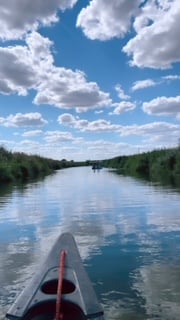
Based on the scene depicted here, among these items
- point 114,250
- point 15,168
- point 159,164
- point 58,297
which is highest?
point 159,164

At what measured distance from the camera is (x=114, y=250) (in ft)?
30.4

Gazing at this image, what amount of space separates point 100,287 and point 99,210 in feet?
31.5

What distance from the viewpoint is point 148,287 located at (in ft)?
21.5

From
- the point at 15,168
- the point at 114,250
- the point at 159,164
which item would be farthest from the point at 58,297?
the point at 159,164

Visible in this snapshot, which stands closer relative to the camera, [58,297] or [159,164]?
[58,297]

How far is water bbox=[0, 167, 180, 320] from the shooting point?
602cm

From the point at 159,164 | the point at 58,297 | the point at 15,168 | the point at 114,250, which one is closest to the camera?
the point at 58,297

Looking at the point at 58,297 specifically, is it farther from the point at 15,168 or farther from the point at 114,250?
the point at 15,168

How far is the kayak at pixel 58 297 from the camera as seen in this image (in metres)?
4.24

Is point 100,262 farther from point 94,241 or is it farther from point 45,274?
point 45,274

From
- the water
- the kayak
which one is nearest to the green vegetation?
the water

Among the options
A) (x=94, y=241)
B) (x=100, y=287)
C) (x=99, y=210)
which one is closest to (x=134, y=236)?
(x=94, y=241)

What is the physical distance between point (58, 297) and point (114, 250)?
16.7 feet

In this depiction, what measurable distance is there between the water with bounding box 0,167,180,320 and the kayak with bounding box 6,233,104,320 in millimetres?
755
